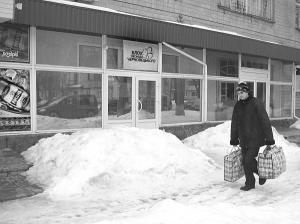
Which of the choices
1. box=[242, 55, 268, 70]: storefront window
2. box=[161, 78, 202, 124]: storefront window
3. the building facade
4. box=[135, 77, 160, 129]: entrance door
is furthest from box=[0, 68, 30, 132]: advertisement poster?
box=[242, 55, 268, 70]: storefront window

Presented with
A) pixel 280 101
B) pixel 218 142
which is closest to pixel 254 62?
pixel 280 101

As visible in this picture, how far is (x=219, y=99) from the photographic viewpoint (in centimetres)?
1389

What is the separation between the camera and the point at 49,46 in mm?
9227

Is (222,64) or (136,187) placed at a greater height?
(222,64)

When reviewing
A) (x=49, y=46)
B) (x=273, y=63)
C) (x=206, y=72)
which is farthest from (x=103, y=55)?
(x=273, y=63)

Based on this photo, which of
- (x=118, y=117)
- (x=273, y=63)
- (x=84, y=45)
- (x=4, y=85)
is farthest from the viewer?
(x=273, y=63)

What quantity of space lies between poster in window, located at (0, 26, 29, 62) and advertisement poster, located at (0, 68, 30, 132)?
33cm

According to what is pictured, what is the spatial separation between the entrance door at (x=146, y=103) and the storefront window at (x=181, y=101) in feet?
1.23

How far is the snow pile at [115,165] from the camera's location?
18.7 feet

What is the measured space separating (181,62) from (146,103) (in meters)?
2.22

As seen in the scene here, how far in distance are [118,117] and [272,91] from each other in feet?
31.2

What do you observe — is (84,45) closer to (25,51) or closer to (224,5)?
(25,51)

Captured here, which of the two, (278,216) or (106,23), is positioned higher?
(106,23)

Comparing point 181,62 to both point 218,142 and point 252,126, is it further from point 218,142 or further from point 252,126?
point 252,126
